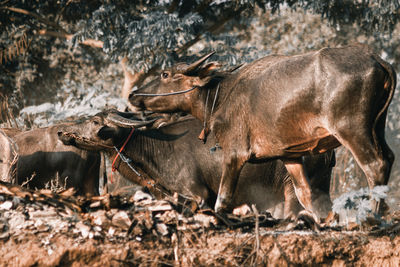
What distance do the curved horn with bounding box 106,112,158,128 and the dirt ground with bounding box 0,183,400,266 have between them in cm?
317

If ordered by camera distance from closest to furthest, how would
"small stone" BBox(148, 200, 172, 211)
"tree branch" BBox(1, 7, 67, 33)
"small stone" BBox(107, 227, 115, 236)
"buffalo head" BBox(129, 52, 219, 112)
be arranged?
"small stone" BBox(107, 227, 115, 236) → "small stone" BBox(148, 200, 172, 211) → "buffalo head" BBox(129, 52, 219, 112) → "tree branch" BBox(1, 7, 67, 33)

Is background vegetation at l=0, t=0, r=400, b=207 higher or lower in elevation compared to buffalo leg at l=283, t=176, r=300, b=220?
higher

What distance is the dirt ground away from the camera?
464cm

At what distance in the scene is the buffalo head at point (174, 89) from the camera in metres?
7.61

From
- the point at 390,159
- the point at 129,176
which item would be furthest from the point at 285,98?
the point at 129,176

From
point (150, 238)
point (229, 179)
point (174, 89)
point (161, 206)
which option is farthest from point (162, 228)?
point (174, 89)

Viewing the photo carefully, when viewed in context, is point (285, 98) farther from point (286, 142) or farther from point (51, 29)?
point (51, 29)

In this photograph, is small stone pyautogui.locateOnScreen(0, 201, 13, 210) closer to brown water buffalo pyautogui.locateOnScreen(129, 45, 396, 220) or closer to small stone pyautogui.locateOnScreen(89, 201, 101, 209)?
small stone pyautogui.locateOnScreen(89, 201, 101, 209)

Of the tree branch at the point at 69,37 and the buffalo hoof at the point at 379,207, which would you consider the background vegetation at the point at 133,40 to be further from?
the buffalo hoof at the point at 379,207

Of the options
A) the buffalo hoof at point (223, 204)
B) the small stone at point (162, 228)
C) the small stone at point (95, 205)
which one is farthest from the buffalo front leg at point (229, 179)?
the small stone at point (95, 205)

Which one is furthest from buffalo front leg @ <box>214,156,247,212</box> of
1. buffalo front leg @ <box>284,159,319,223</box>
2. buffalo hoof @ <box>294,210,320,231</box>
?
buffalo hoof @ <box>294,210,320,231</box>

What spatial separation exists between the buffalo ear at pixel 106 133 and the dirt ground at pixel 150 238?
334 cm

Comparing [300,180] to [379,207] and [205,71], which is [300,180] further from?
[205,71]

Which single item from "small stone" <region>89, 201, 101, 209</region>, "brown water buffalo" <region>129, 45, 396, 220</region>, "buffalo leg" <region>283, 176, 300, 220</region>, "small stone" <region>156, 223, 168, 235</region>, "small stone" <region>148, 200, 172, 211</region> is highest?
"brown water buffalo" <region>129, 45, 396, 220</region>
